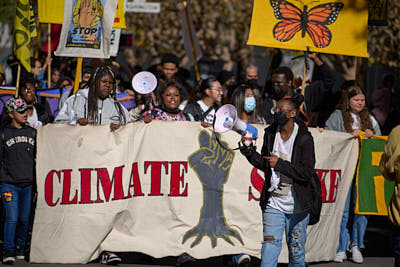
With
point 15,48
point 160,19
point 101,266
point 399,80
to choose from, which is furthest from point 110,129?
point 160,19

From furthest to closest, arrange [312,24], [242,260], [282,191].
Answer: [312,24]
[242,260]
[282,191]

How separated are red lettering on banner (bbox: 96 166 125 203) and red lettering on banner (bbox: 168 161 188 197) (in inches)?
20.0

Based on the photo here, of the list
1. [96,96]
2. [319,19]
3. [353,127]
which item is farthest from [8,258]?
[319,19]

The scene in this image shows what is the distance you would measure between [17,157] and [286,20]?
3.31m

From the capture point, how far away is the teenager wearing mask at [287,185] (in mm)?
6582

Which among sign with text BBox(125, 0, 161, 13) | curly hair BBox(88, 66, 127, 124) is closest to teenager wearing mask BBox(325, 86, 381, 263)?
curly hair BBox(88, 66, 127, 124)

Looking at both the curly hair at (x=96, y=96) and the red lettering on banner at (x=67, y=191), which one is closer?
the red lettering on banner at (x=67, y=191)

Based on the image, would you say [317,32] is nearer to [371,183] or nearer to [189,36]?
[371,183]

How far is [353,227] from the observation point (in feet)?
30.4

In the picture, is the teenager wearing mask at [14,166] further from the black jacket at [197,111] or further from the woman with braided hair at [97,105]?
the black jacket at [197,111]

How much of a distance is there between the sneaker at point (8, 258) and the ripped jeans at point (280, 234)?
9.58 ft

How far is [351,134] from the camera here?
351 inches

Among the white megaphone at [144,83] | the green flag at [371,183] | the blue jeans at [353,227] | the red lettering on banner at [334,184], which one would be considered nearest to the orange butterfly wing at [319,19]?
the green flag at [371,183]

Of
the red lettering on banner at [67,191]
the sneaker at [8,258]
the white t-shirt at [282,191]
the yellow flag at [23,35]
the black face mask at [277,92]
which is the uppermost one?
the yellow flag at [23,35]
